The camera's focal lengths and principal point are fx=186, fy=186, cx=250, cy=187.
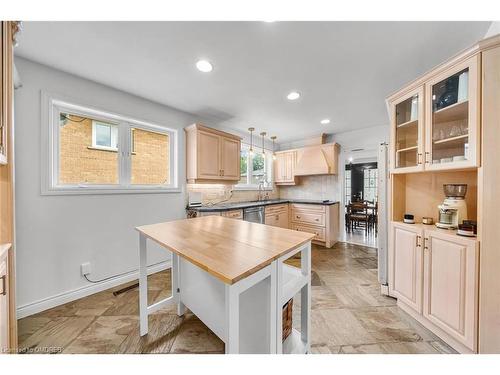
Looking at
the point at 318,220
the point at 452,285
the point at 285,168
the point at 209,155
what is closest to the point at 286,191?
the point at 285,168

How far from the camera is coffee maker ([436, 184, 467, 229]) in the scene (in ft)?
5.05

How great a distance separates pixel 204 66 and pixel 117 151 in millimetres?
1560

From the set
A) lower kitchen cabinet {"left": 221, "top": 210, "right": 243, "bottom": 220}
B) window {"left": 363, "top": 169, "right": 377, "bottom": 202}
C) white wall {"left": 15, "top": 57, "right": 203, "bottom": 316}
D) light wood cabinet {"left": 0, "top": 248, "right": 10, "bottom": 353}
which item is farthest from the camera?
window {"left": 363, "top": 169, "right": 377, "bottom": 202}

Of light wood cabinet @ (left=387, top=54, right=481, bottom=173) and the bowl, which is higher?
light wood cabinet @ (left=387, top=54, right=481, bottom=173)

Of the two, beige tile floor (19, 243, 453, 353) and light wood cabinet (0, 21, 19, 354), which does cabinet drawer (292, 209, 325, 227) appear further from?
light wood cabinet (0, 21, 19, 354)

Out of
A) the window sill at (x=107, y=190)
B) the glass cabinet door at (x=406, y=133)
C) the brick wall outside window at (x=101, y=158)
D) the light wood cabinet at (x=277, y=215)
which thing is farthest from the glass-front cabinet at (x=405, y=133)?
the brick wall outside window at (x=101, y=158)

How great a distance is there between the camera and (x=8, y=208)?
3.70 feet

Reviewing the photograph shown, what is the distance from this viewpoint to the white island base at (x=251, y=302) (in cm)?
80

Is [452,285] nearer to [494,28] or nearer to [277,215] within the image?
[494,28]

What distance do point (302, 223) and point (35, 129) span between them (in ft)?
13.8

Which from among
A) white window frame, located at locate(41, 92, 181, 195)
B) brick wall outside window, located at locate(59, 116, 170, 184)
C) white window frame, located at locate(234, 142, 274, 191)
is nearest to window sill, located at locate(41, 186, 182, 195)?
white window frame, located at locate(41, 92, 181, 195)

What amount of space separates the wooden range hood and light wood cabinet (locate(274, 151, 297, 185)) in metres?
0.18

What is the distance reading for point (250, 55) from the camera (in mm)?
1657
